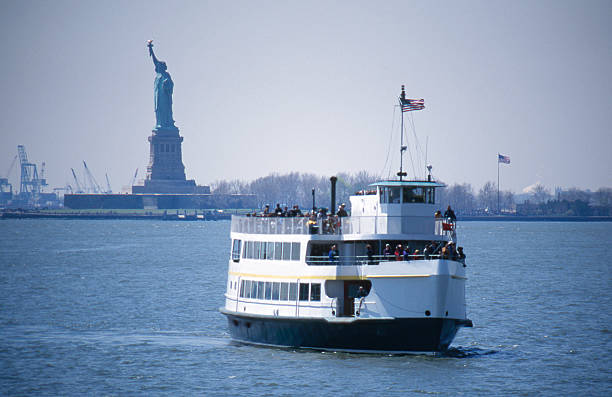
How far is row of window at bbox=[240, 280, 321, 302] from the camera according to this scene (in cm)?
4288

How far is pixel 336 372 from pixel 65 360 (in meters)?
13.7

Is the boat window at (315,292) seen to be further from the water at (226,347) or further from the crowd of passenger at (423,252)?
the crowd of passenger at (423,252)

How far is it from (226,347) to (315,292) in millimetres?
7654

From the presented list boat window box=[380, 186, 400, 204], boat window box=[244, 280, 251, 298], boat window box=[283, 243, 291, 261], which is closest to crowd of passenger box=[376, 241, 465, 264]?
boat window box=[380, 186, 400, 204]

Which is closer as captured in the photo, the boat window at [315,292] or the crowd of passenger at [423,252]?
the crowd of passenger at [423,252]

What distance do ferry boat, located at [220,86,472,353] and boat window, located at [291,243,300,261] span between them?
5cm

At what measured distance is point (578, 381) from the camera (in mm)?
41500

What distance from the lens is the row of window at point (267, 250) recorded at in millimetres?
44188

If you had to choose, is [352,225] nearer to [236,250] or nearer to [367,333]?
[367,333]

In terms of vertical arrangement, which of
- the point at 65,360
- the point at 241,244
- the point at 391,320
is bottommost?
the point at 65,360

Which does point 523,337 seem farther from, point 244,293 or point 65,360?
point 65,360

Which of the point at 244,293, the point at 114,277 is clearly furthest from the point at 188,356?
the point at 114,277

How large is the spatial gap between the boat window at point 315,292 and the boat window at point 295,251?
5.49ft

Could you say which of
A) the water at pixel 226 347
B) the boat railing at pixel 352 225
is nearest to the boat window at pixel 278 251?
the boat railing at pixel 352 225
